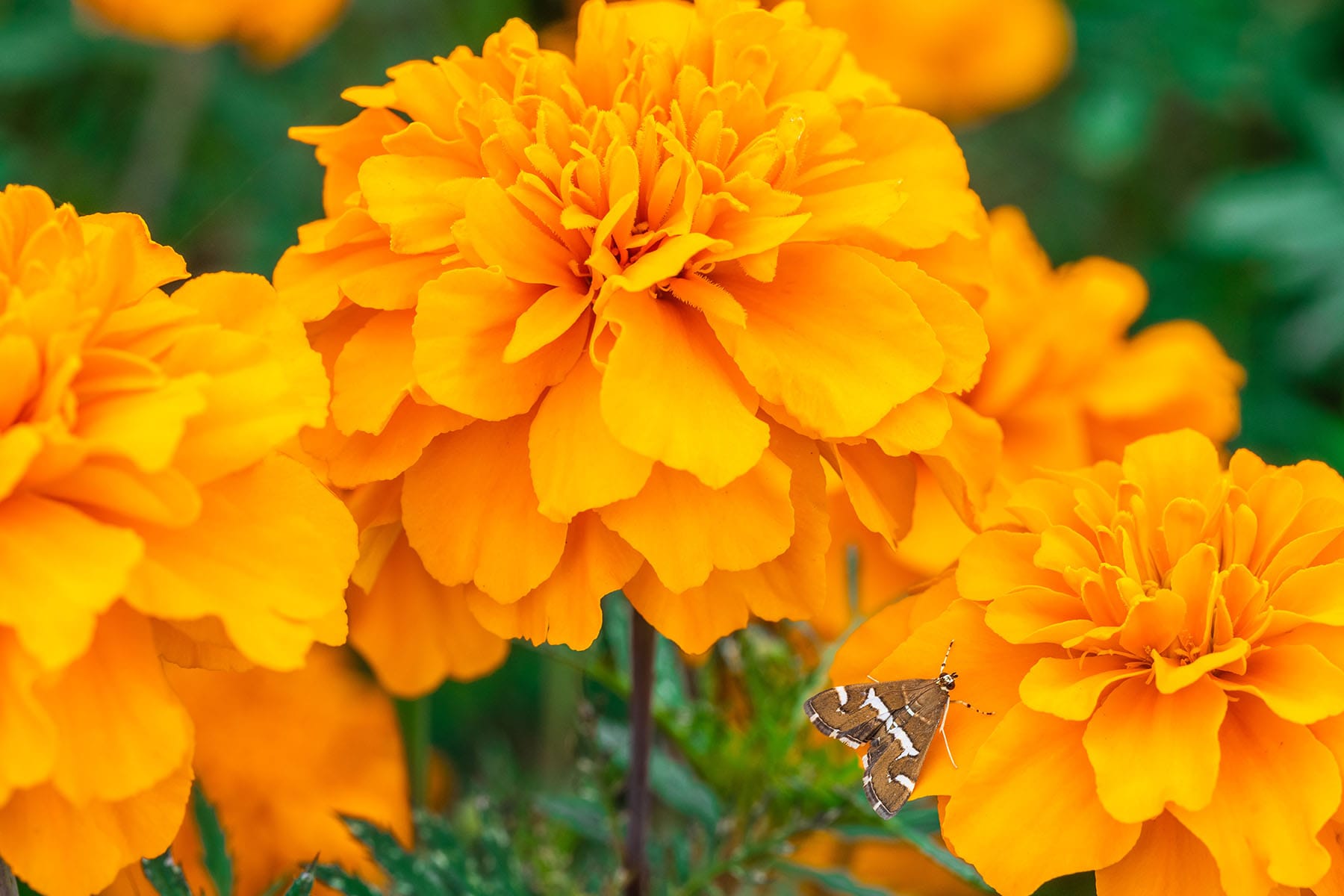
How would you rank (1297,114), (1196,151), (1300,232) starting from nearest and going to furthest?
(1300,232) < (1297,114) < (1196,151)

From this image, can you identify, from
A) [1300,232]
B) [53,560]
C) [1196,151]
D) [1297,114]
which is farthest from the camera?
[1196,151]

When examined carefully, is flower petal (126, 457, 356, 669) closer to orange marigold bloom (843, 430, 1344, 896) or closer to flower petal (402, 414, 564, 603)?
flower petal (402, 414, 564, 603)

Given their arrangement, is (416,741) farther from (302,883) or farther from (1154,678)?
(1154,678)

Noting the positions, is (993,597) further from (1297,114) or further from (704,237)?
(1297,114)

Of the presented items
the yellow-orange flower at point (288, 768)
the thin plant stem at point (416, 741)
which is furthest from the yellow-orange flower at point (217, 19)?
the thin plant stem at point (416, 741)

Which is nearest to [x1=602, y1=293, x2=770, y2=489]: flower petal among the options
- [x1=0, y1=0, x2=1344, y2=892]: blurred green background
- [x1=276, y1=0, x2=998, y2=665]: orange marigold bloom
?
[x1=276, y1=0, x2=998, y2=665]: orange marigold bloom

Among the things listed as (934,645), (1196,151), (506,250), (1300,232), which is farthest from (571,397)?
(1196,151)

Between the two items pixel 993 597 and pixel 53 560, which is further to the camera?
pixel 993 597
